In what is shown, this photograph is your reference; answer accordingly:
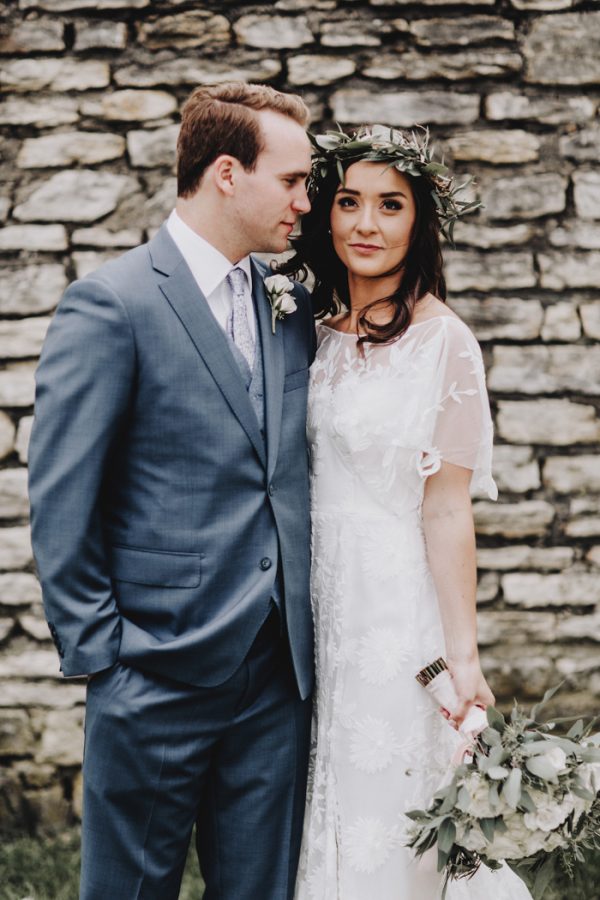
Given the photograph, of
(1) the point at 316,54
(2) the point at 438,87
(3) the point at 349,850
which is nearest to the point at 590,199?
(2) the point at 438,87

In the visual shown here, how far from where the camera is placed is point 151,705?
2.01 metres

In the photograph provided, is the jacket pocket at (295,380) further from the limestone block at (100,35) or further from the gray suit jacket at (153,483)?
the limestone block at (100,35)

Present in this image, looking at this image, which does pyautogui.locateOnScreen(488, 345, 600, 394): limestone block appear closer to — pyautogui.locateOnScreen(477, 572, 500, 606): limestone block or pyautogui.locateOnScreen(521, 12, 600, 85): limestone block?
pyautogui.locateOnScreen(477, 572, 500, 606): limestone block

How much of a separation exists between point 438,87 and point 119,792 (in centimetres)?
259

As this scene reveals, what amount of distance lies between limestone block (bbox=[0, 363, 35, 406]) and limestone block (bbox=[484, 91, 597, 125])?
6.41 ft

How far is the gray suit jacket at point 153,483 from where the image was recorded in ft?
6.32

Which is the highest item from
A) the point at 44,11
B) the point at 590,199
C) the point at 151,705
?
the point at 44,11

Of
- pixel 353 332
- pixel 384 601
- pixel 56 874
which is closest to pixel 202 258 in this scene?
pixel 353 332

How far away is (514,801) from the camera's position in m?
1.82

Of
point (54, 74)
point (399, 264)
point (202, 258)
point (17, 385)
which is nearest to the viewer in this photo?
point (202, 258)

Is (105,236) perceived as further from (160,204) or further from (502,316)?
(502,316)

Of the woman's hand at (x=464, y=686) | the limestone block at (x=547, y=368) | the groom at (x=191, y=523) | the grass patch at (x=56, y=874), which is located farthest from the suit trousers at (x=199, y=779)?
the limestone block at (x=547, y=368)

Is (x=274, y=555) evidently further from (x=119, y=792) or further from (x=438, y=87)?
(x=438, y=87)

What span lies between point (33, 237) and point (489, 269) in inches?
66.6
